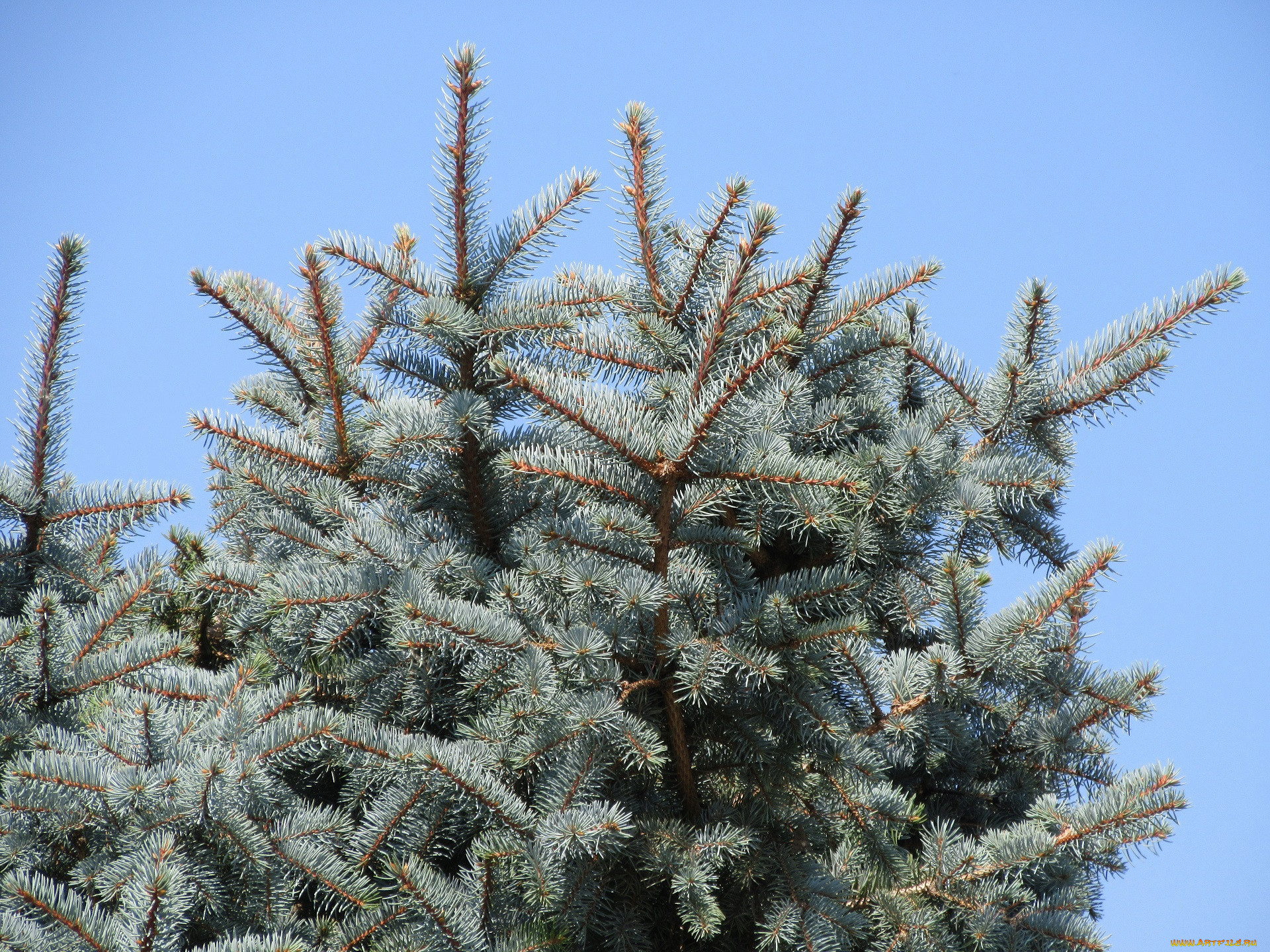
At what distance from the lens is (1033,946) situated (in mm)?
2016

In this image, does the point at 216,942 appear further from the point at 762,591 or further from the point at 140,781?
the point at 762,591

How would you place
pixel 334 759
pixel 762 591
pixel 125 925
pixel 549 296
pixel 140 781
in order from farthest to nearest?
pixel 549 296 < pixel 334 759 < pixel 762 591 < pixel 140 781 < pixel 125 925

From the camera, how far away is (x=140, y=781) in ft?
5.78

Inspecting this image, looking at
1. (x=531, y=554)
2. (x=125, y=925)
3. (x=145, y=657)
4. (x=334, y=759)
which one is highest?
(x=531, y=554)

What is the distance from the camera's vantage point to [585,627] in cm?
180

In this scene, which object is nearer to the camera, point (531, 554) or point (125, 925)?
point (125, 925)

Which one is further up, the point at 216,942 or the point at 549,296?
the point at 549,296

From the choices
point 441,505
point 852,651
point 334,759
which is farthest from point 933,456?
point 334,759

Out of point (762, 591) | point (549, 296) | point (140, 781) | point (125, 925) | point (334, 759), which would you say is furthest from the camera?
point (549, 296)

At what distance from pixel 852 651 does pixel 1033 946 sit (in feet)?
2.26

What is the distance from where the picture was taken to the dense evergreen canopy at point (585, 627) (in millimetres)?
1771

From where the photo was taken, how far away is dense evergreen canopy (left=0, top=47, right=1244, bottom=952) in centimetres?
177

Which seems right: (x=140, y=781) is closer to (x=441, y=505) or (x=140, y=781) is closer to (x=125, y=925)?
(x=125, y=925)

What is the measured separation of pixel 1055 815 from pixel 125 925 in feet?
5.52
